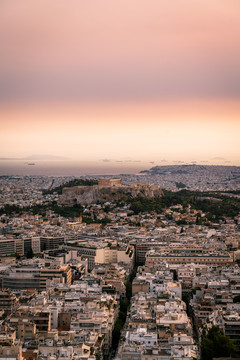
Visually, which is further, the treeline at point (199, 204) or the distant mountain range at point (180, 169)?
the distant mountain range at point (180, 169)

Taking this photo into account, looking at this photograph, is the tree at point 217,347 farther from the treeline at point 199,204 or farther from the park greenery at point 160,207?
the treeline at point 199,204

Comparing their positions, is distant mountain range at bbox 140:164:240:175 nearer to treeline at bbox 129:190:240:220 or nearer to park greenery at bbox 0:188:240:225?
treeline at bbox 129:190:240:220

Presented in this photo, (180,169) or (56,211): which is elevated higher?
(180,169)

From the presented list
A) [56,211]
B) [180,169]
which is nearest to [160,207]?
[56,211]

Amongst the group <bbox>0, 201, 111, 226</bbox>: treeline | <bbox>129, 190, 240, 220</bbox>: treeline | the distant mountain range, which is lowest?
<bbox>0, 201, 111, 226</bbox>: treeline

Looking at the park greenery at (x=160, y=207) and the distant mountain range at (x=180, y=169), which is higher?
the distant mountain range at (x=180, y=169)

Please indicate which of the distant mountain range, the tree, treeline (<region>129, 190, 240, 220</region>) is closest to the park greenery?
treeline (<region>129, 190, 240, 220</region>)

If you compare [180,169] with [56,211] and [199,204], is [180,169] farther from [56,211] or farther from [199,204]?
[56,211]

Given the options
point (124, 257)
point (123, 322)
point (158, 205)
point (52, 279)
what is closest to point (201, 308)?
point (123, 322)

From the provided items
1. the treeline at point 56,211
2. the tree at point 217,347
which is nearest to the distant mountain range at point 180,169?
the treeline at point 56,211
